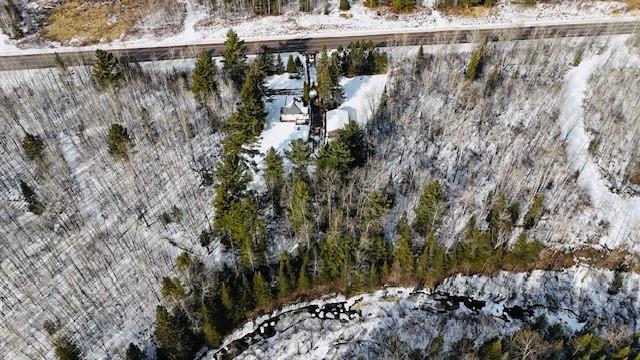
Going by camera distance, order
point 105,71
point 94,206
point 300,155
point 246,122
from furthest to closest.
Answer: point 105,71, point 246,122, point 94,206, point 300,155

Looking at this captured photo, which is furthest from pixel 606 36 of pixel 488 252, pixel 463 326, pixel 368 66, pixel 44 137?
pixel 44 137

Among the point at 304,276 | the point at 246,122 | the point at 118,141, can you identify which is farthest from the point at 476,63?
the point at 118,141

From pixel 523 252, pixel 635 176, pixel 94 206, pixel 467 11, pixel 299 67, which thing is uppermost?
pixel 467 11

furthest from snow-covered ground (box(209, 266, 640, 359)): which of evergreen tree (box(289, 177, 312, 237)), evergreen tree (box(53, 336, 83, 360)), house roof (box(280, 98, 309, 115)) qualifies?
house roof (box(280, 98, 309, 115))

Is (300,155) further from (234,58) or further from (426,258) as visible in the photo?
(234,58)

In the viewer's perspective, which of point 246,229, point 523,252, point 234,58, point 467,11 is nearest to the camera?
point 246,229

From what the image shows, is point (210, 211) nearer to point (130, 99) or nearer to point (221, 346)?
point (221, 346)

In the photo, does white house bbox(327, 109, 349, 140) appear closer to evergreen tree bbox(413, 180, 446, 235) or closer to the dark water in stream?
evergreen tree bbox(413, 180, 446, 235)
